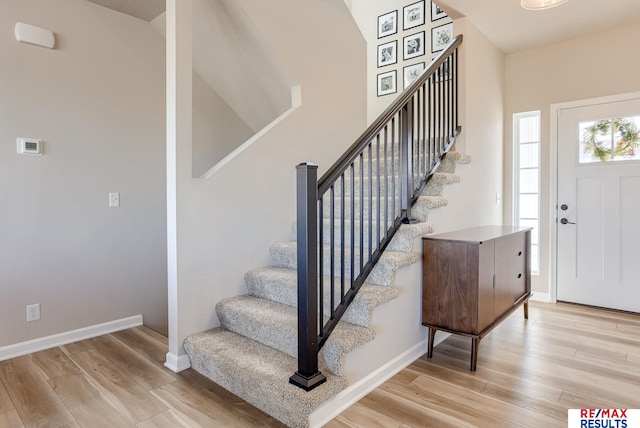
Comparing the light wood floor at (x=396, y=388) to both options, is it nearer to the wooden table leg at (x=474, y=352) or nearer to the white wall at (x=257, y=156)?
the wooden table leg at (x=474, y=352)

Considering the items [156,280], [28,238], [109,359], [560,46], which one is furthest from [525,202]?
[28,238]

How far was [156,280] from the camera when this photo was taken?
12.0 feet

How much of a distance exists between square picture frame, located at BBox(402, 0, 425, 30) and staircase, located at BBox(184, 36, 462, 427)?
1.28m

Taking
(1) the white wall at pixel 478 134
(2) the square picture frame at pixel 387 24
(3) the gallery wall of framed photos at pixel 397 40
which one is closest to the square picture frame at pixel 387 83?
(3) the gallery wall of framed photos at pixel 397 40

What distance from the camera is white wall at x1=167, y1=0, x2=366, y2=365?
8.16ft

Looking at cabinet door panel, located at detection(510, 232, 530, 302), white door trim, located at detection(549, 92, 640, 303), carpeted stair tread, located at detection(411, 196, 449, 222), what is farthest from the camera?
white door trim, located at detection(549, 92, 640, 303)

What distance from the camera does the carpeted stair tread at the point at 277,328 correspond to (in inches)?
79.1

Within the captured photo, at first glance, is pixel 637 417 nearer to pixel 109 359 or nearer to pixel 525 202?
pixel 525 202

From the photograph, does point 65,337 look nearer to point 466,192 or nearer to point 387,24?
point 466,192

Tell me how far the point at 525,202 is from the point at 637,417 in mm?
2632

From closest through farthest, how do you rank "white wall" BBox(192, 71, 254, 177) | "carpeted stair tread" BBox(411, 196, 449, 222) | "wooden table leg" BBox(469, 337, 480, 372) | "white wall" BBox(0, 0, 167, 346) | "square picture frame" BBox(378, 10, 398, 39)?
"wooden table leg" BBox(469, 337, 480, 372), "carpeted stair tread" BBox(411, 196, 449, 222), "white wall" BBox(0, 0, 167, 346), "white wall" BBox(192, 71, 254, 177), "square picture frame" BBox(378, 10, 398, 39)

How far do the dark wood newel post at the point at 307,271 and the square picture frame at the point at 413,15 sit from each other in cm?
328

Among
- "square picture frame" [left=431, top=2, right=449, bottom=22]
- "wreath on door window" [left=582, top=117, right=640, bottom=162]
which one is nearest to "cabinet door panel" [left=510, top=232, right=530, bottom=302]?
"wreath on door window" [left=582, top=117, right=640, bottom=162]

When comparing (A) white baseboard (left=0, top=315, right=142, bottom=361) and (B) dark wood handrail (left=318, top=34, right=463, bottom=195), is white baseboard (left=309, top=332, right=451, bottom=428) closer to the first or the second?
(B) dark wood handrail (left=318, top=34, right=463, bottom=195)
